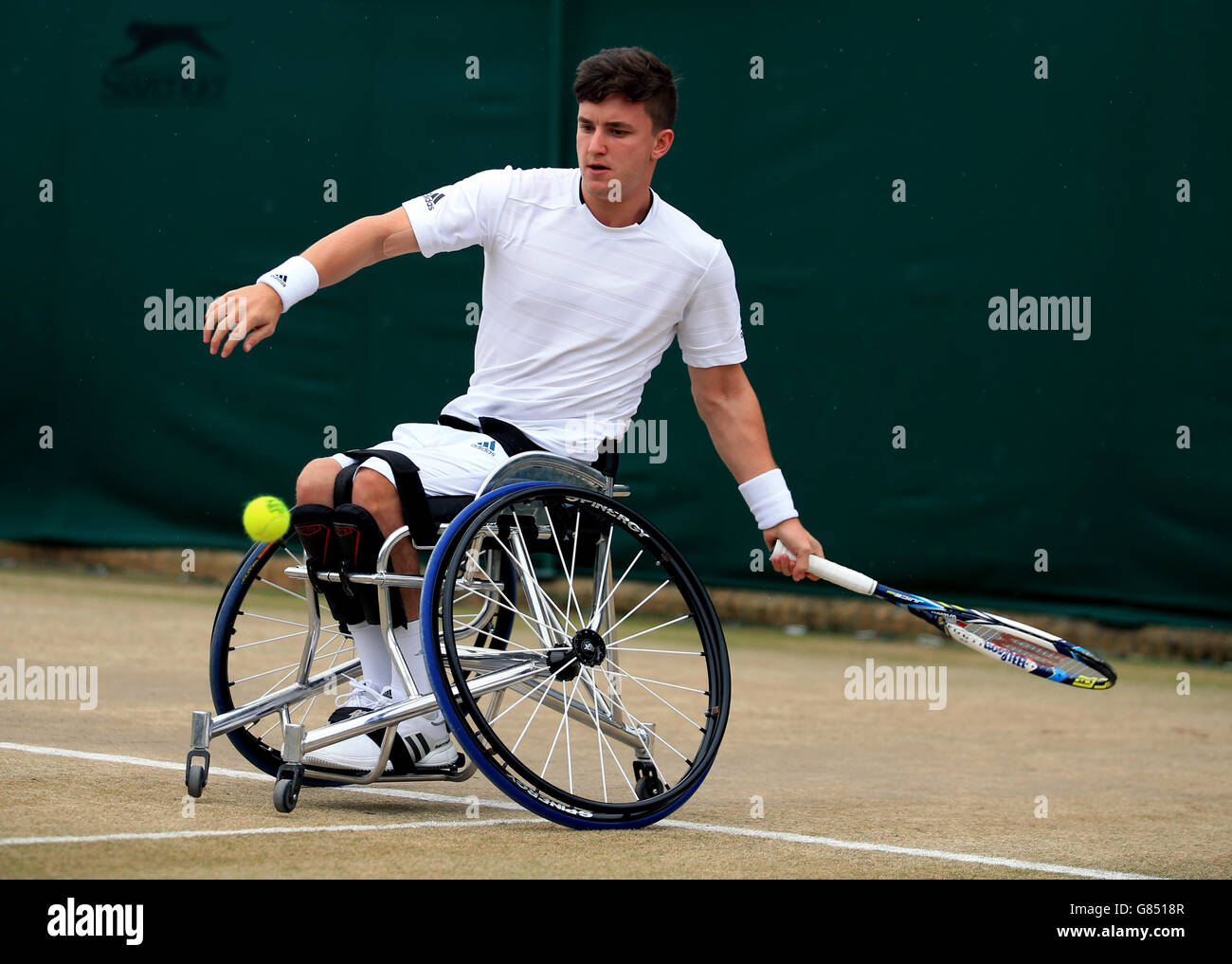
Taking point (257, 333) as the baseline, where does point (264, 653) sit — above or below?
below

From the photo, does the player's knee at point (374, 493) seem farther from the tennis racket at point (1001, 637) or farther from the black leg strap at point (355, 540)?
the tennis racket at point (1001, 637)

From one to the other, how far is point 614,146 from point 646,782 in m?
1.38

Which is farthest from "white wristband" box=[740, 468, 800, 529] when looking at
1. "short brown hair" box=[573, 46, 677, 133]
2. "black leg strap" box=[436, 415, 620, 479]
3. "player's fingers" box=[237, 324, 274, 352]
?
"player's fingers" box=[237, 324, 274, 352]

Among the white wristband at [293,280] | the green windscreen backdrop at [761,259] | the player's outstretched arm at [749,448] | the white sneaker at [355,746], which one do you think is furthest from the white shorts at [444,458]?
the green windscreen backdrop at [761,259]

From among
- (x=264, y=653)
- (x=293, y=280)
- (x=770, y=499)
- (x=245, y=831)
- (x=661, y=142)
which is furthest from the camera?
(x=264, y=653)

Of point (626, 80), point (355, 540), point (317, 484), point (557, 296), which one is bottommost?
point (355, 540)

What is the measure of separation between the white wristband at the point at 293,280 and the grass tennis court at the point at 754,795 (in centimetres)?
104

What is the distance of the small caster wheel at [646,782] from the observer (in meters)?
3.65

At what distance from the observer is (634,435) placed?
7.68 m

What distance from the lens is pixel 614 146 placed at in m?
3.67

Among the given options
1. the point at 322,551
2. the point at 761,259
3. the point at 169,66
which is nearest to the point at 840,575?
the point at 322,551

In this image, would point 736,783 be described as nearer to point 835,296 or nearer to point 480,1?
point 835,296

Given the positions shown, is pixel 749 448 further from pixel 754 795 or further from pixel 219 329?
pixel 219 329

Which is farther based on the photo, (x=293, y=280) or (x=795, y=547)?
(x=795, y=547)
